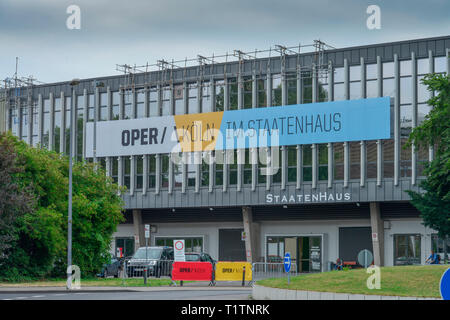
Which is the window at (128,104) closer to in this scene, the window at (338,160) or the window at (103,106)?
the window at (103,106)

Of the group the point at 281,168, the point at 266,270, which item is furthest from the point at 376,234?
the point at 266,270

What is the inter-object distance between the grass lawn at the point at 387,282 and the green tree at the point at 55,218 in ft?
52.3

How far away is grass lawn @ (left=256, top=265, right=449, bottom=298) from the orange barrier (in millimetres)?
10922

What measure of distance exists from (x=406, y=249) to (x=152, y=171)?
1904 cm

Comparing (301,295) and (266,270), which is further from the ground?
(301,295)

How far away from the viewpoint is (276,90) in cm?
5572

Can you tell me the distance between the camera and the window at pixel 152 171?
2372 inches

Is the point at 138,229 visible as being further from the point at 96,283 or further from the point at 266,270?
the point at 96,283

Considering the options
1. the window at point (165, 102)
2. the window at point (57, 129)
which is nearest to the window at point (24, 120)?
the window at point (57, 129)

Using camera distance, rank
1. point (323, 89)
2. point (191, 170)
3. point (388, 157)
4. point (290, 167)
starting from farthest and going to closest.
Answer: point (191, 170)
point (290, 167)
point (323, 89)
point (388, 157)

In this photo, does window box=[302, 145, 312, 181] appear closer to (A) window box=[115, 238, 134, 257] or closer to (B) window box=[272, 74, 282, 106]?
(B) window box=[272, 74, 282, 106]

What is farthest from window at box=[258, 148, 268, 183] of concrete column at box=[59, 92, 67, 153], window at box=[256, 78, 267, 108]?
concrete column at box=[59, 92, 67, 153]
